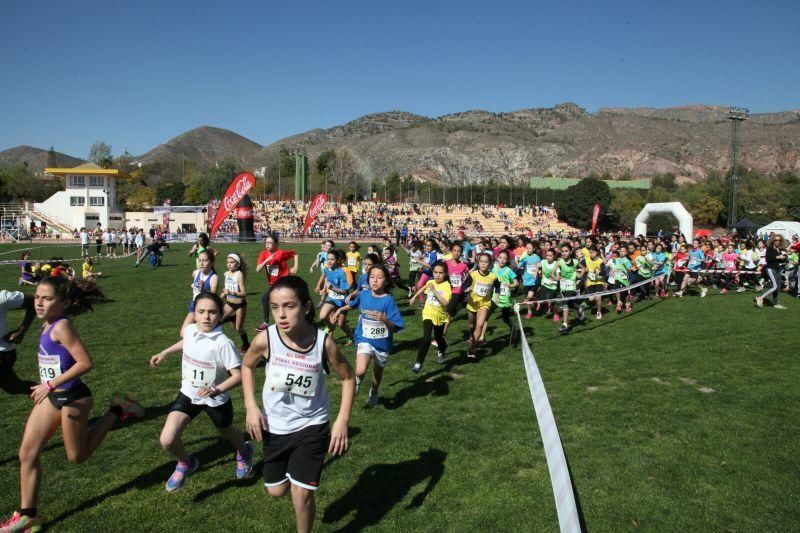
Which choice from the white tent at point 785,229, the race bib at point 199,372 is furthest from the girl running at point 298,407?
the white tent at point 785,229

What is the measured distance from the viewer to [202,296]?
4.65 metres

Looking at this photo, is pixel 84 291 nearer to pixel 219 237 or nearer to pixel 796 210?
pixel 219 237

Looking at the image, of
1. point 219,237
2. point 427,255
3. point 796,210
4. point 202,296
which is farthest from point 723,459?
point 796,210

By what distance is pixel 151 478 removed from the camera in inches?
199

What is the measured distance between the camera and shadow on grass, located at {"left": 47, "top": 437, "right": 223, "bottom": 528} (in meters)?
4.47

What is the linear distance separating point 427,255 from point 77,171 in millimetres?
63160

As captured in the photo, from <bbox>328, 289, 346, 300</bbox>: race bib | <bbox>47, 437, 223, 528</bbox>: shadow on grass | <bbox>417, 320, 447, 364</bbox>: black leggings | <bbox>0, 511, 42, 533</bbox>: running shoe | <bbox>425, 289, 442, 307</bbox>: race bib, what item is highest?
→ <bbox>425, 289, 442, 307</bbox>: race bib

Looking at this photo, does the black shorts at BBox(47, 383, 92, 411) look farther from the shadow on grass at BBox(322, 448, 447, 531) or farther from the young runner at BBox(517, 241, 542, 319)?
the young runner at BBox(517, 241, 542, 319)

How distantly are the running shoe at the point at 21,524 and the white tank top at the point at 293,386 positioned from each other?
2009 millimetres

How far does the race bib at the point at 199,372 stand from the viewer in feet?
15.2

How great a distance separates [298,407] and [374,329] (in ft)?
10.1

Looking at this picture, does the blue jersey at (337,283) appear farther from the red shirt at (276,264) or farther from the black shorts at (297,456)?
the black shorts at (297,456)

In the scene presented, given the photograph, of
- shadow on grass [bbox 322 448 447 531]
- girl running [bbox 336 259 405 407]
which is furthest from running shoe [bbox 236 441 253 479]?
girl running [bbox 336 259 405 407]

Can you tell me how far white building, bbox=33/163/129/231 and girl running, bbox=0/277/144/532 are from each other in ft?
214
